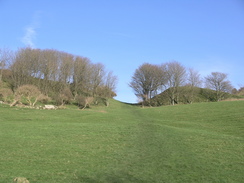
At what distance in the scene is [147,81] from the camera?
284 feet

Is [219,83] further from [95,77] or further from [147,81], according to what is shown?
[95,77]

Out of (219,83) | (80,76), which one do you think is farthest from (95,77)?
(219,83)

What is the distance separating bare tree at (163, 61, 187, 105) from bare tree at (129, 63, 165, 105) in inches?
143

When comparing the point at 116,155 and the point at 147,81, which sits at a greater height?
the point at 147,81

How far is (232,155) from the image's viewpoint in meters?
13.9

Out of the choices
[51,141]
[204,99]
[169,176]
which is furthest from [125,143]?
[204,99]

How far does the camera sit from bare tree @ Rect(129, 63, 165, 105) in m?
85.1

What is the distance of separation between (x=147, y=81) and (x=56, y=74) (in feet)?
116

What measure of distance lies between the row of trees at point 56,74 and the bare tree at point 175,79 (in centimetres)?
2123

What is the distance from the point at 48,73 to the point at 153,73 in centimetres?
3960

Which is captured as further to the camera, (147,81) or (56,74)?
(147,81)

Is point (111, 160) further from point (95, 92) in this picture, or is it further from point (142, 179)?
point (95, 92)

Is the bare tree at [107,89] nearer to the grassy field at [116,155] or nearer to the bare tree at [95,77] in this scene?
the bare tree at [95,77]

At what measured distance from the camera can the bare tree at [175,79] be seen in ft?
261
